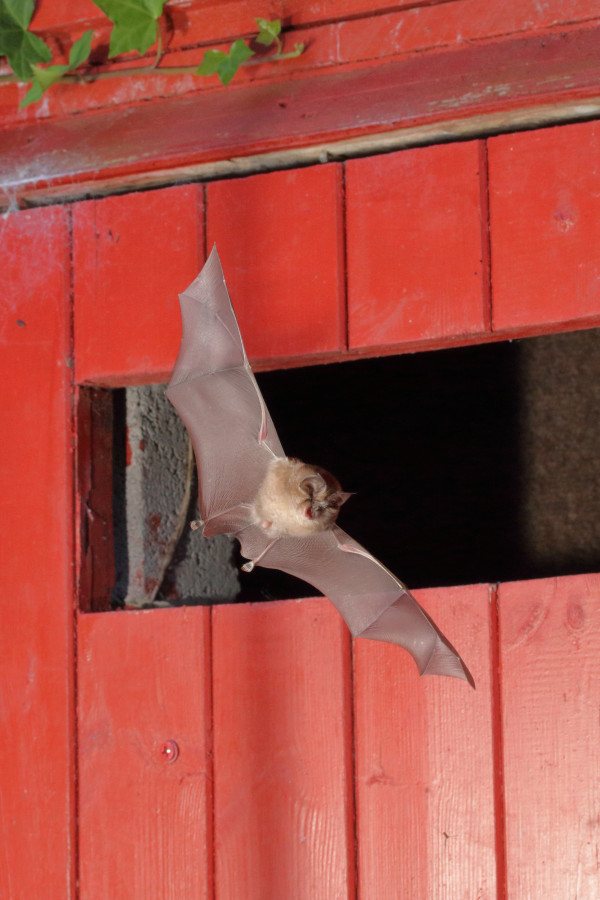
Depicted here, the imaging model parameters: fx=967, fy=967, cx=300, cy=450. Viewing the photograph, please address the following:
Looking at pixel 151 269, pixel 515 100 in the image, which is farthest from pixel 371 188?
pixel 151 269

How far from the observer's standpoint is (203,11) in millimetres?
2062

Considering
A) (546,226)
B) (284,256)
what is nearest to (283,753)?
(284,256)

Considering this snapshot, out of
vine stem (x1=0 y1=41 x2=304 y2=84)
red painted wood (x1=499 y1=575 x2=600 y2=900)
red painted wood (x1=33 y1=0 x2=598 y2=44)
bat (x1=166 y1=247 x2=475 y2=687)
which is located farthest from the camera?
vine stem (x1=0 y1=41 x2=304 y2=84)

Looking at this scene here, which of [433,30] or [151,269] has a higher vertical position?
[433,30]

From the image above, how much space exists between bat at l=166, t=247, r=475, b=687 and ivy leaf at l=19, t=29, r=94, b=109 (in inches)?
24.5

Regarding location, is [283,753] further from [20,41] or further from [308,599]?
[20,41]

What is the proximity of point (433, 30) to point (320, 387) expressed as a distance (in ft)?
3.67

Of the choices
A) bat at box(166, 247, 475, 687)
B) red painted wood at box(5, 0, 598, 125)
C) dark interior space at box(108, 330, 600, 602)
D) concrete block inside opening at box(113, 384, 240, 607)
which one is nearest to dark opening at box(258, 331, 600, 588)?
dark interior space at box(108, 330, 600, 602)

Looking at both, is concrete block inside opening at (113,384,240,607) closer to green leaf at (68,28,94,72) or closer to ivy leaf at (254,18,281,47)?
green leaf at (68,28,94,72)

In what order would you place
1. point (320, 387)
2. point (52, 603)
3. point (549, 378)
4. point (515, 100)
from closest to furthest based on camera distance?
1. point (515, 100)
2. point (52, 603)
3. point (549, 378)
4. point (320, 387)

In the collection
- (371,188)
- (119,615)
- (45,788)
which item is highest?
(371,188)

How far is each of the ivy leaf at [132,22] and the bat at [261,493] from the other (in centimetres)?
56

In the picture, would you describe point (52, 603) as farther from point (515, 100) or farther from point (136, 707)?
point (515, 100)

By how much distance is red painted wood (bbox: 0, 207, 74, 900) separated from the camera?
1.95 metres
